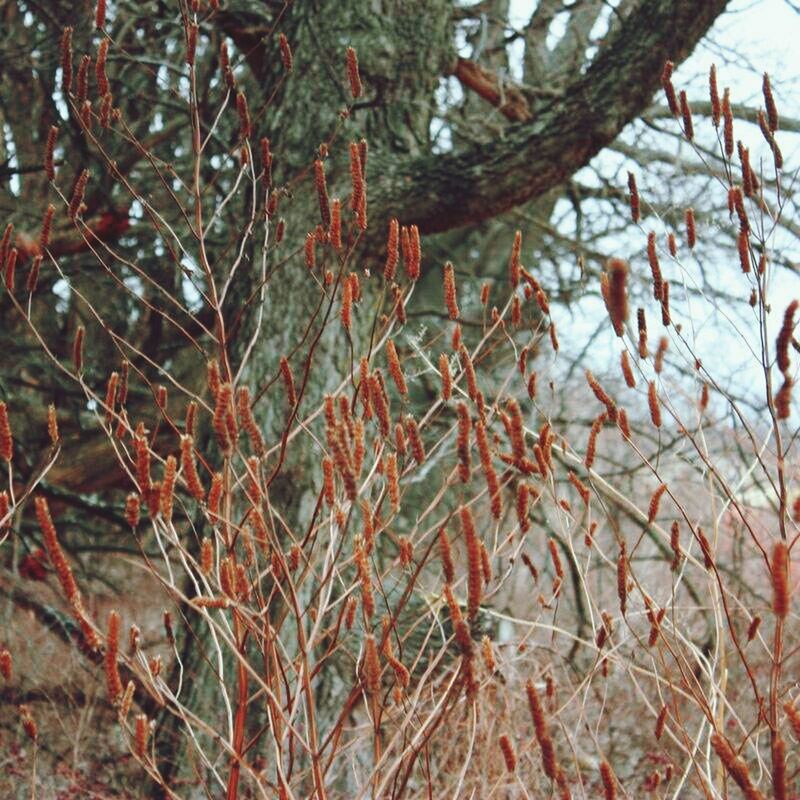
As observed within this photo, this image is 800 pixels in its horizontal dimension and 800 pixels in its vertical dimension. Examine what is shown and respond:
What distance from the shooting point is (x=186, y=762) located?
9.82 ft

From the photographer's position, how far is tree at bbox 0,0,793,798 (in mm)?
1342

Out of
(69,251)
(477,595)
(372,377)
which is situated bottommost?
(69,251)

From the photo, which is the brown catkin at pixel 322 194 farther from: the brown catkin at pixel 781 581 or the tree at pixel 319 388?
the brown catkin at pixel 781 581

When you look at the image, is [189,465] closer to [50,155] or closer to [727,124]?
[50,155]

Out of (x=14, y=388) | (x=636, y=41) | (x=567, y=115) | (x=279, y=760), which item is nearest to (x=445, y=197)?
(x=567, y=115)

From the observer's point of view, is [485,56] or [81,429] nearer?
[81,429]

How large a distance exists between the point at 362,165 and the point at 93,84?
387 cm

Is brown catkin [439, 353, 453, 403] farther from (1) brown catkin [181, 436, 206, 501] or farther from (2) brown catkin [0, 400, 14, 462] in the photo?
(2) brown catkin [0, 400, 14, 462]

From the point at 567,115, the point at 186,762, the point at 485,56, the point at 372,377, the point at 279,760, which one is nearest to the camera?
the point at 279,760

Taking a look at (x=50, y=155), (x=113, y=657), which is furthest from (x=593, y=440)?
(x=50, y=155)

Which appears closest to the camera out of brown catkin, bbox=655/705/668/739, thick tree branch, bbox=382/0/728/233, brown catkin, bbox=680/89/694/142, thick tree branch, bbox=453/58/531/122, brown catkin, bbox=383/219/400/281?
brown catkin, bbox=655/705/668/739

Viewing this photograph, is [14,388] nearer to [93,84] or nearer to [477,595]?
[93,84]

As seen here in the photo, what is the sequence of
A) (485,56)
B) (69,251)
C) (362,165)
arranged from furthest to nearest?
(485,56) → (69,251) → (362,165)

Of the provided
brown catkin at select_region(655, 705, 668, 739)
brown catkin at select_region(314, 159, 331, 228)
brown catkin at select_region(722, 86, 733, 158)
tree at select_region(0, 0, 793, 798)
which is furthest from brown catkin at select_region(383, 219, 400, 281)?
brown catkin at select_region(655, 705, 668, 739)
